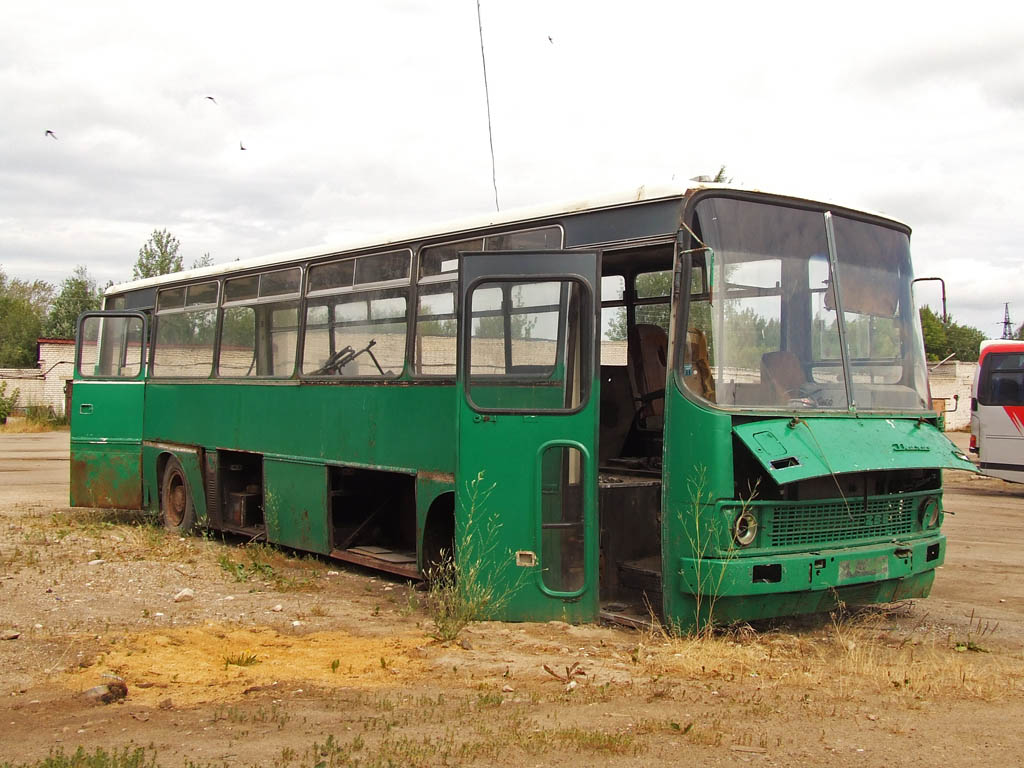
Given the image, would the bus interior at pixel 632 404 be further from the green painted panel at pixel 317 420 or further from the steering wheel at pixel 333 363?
the steering wheel at pixel 333 363

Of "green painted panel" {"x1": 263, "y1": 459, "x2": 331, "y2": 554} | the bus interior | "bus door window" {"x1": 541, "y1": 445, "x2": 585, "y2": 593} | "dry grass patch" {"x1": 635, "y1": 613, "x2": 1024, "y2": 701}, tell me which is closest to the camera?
"dry grass patch" {"x1": 635, "y1": 613, "x2": 1024, "y2": 701}

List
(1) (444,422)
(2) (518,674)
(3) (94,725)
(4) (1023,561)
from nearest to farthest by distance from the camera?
1. (3) (94,725)
2. (2) (518,674)
3. (1) (444,422)
4. (4) (1023,561)

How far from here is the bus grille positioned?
6.93m

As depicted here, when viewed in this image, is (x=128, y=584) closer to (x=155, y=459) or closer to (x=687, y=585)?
(x=155, y=459)

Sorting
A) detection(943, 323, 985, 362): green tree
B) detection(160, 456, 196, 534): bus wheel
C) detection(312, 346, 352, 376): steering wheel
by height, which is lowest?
detection(160, 456, 196, 534): bus wheel

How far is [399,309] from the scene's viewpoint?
9.23 metres

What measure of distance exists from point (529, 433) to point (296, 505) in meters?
3.94

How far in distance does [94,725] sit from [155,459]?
8190mm

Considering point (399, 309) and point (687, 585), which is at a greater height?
point (399, 309)

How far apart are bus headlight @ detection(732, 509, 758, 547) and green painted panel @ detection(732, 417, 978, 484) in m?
0.38

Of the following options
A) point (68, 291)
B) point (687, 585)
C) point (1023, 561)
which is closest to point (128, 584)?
point (687, 585)

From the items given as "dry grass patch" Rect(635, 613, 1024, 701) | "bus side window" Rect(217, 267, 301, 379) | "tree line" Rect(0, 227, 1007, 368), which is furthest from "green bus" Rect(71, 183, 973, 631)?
"tree line" Rect(0, 227, 1007, 368)

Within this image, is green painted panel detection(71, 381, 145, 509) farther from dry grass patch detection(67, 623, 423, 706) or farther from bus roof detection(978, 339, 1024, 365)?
bus roof detection(978, 339, 1024, 365)

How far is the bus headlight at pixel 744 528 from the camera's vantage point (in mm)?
6709
